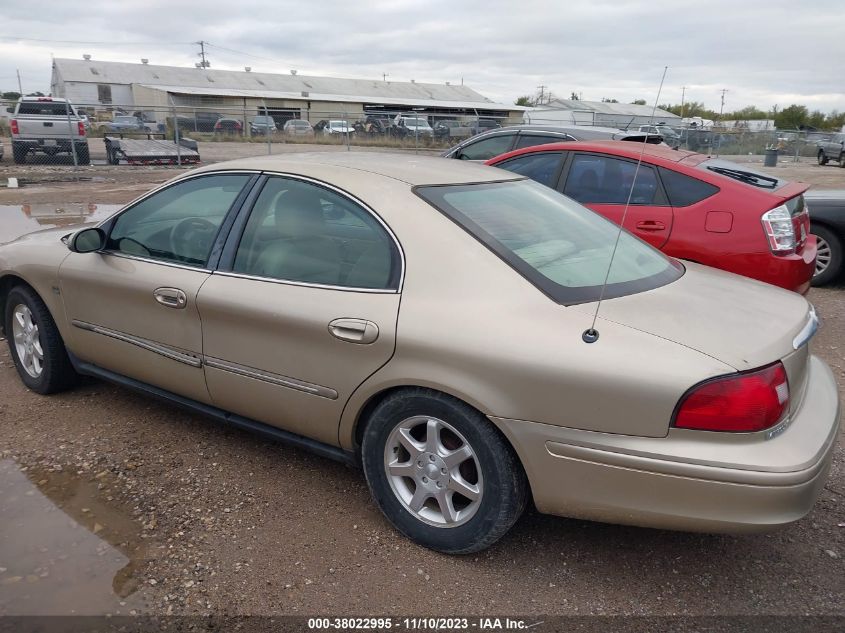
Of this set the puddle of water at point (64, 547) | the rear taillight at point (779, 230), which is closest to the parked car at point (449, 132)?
the rear taillight at point (779, 230)

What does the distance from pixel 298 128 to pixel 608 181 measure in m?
30.7

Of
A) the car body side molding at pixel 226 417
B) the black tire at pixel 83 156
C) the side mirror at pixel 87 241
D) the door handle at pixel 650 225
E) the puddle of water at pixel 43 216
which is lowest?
the puddle of water at pixel 43 216

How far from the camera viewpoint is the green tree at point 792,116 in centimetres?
5822

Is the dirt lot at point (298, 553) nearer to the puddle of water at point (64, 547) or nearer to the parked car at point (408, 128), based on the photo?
the puddle of water at point (64, 547)

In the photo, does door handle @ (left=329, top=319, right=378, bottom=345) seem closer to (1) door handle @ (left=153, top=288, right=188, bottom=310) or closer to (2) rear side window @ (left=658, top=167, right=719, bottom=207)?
(1) door handle @ (left=153, top=288, right=188, bottom=310)

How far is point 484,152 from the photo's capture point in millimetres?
9430

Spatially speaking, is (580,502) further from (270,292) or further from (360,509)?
(270,292)

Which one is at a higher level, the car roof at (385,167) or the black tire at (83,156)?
the car roof at (385,167)

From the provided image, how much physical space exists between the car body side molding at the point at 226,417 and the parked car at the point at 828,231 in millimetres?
6049

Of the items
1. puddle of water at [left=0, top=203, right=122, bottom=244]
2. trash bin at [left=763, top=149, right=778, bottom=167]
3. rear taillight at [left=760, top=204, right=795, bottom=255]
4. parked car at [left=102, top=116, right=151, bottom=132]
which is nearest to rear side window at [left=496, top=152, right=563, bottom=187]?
rear taillight at [left=760, top=204, right=795, bottom=255]

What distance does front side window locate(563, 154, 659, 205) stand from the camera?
5.50 meters

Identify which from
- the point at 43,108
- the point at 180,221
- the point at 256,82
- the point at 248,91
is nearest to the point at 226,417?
the point at 180,221

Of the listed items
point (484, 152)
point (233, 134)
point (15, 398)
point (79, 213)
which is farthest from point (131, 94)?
point (15, 398)

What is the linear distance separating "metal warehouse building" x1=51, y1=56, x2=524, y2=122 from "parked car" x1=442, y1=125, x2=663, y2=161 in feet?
133
